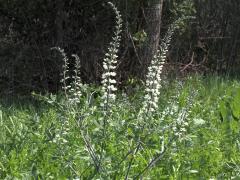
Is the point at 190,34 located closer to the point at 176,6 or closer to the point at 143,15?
the point at 176,6

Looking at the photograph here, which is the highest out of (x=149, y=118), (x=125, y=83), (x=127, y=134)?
(x=149, y=118)

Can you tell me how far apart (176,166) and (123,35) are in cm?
514

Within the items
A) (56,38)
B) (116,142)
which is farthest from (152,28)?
(116,142)

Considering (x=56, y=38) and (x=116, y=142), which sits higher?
(x=56, y=38)

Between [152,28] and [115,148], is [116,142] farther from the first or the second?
[152,28]

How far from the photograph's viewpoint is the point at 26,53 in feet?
29.5

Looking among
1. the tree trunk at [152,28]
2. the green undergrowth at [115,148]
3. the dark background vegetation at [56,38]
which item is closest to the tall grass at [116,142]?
the green undergrowth at [115,148]

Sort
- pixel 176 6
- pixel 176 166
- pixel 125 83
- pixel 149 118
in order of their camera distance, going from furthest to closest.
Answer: pixel 176 6 → pixel 125 83 → pixel 176 166 → pixel 149 118

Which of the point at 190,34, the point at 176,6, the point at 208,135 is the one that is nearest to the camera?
the point at 208,135

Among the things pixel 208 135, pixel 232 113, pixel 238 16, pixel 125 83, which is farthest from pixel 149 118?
pixel 238 16

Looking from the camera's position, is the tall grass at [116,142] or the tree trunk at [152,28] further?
the tree trunk at [152,28]

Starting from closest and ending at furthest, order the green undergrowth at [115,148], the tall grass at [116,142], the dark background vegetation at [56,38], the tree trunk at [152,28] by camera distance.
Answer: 1. the tall grass at [116,142]
2. the green undergrowth at [115,148]
3. the tree trunk at [152,28]
4. the dark background vegetation at [56,38]

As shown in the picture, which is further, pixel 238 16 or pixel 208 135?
pixel 238 16

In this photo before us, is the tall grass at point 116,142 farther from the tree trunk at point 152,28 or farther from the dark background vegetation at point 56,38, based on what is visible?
the dark background vegetation at point 56,38
